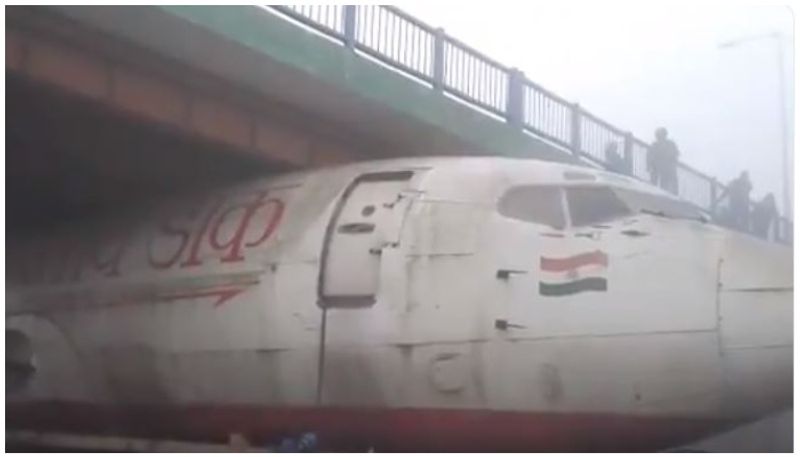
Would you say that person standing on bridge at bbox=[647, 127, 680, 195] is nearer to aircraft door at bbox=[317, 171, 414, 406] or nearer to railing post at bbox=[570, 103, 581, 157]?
railing post at bbox=[570, 103, 581, 157]

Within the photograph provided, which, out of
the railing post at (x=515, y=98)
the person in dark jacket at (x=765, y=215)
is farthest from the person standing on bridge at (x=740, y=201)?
the railing post at (x=515, y=98)

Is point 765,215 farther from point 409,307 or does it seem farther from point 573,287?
point 409,307

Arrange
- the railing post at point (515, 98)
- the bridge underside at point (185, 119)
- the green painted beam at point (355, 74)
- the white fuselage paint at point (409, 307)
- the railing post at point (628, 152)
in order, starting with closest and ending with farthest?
the white fuselage paint at point (409, 307)
the railing post at point (628, 152)
the railing post at point (515, 98)
the green painted beam at point (355, 74)
the bridge underside at point (185, 119)

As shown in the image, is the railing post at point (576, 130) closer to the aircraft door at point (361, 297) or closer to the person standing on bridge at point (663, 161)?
the person standing on bridge at point (663, 161)

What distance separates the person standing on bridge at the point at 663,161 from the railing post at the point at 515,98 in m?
0.65

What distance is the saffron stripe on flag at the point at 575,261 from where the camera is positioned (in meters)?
5.32

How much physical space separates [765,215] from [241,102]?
2.83 meters

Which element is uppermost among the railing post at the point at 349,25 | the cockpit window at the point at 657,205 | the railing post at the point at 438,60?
the railing post at the point at 349,25

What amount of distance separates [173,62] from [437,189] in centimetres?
171

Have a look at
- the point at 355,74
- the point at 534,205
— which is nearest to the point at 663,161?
the point at 534,205

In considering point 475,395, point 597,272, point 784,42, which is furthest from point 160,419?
point 784,42

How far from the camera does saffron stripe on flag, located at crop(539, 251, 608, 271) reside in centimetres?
532

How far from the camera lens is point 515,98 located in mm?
5875

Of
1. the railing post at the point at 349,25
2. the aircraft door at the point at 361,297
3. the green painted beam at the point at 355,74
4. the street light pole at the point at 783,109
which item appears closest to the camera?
the street light pole at the point at 783,109
